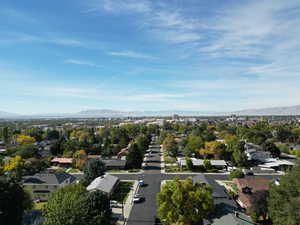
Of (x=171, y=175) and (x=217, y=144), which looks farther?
(x=217, y=144)

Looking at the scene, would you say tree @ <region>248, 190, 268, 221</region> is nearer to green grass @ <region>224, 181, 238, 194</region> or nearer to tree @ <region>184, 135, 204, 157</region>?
green grass @ <region>224, 181, 238, 194</region>

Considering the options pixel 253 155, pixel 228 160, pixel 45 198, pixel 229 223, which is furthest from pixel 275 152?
pixel 45 198

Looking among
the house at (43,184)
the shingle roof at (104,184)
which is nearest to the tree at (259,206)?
the shingle roof at (104,184)

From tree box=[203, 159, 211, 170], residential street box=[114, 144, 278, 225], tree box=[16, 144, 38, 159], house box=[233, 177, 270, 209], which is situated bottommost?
residential street box=[114, 144, 278, 225]

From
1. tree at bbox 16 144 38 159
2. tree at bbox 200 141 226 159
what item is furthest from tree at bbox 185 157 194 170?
tree at bbox 16 144 38 159

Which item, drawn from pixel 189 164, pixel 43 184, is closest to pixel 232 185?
pixel 189 164

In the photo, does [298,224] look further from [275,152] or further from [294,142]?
[294,142]
